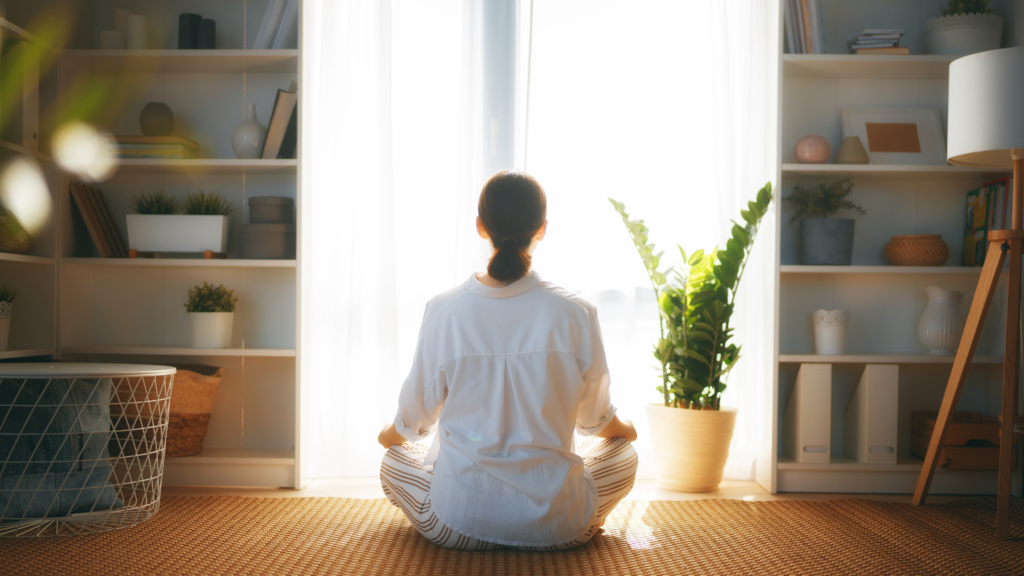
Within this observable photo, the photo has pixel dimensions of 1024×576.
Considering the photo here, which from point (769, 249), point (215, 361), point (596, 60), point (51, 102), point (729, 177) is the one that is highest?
point (596, 60)

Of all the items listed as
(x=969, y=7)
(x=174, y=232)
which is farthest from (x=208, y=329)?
(x=969, y=7)

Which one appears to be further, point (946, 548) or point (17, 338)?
point (17, 338)

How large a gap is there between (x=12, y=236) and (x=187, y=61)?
2.84ft

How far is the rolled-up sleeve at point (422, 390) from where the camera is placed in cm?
174

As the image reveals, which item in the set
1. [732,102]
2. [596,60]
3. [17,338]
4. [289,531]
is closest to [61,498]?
[289,531]

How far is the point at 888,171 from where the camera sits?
8.46ft

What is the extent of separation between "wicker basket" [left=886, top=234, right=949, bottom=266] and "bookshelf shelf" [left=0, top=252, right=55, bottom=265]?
10.3 feet

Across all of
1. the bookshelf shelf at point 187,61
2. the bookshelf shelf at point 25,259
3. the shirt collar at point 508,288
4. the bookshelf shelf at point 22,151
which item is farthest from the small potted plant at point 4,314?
the shirt collar at point 508,288

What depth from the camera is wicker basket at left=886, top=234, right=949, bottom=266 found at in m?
2.61

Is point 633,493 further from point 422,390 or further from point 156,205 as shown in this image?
point 156,205

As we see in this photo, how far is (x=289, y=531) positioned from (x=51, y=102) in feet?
6.02

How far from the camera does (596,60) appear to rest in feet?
9.06

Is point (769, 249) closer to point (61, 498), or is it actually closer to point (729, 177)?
point (729, 177)

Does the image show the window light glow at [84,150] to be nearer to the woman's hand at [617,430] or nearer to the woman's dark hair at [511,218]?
the woman's dark hair at [511,218]
